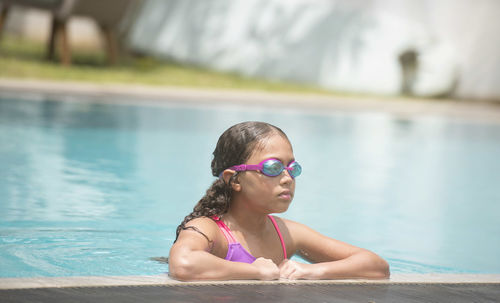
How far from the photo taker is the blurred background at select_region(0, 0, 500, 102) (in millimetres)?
14664

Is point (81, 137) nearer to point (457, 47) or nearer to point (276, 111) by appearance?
point (276, 111)

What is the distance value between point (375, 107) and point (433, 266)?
7.29 metres

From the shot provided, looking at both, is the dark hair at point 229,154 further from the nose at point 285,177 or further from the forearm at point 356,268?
the forearm at point 356,268

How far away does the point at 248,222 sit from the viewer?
306cm

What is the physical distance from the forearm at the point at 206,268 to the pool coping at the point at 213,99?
24.3 feet

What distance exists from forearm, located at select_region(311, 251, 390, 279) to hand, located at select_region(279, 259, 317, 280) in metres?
0.04

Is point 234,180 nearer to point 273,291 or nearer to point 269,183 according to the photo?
point 269,183

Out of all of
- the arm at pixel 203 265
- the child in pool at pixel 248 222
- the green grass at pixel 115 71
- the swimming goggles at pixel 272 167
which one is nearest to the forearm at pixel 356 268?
the child in pool at pixel 248 222

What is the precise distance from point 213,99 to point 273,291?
320 inches

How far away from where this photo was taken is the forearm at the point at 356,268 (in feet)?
9.66

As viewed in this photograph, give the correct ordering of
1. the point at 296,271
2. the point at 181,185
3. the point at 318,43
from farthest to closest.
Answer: the point at 318,43 → the point at 181,185 → the point at 296,271

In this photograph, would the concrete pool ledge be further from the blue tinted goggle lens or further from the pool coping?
the pool coping

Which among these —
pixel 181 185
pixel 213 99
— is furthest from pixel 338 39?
pixel 181 185

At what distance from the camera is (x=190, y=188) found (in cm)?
596
